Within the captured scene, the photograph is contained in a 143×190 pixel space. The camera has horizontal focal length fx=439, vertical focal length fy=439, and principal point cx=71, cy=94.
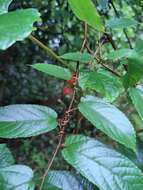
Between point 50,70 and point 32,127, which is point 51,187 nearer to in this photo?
point 32,127

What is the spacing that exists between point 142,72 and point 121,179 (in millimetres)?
203

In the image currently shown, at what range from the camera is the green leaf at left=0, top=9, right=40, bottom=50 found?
0.46 meters

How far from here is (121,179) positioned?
0.59m

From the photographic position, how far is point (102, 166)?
594mm

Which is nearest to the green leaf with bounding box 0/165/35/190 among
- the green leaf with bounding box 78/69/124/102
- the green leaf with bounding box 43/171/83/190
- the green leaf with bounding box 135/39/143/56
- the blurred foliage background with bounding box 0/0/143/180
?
the green leaf with bounding box 43/171/83/190

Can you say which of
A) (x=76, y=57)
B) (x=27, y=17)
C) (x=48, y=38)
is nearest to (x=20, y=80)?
(x=48, y=38)

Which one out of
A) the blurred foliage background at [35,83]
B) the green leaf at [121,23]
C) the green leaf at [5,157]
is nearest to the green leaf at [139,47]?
the green leaf at [121,23]

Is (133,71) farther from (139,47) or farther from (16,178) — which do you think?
(16,178)

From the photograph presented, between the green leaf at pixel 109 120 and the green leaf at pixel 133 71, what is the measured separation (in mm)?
64

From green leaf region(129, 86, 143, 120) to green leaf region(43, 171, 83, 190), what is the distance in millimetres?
147

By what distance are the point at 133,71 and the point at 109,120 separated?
0.36 feet

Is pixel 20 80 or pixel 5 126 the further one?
pixel 20 80

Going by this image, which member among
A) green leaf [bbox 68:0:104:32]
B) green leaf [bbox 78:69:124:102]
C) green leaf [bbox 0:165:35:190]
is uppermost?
green leaf [bbox 68:0:104:32]

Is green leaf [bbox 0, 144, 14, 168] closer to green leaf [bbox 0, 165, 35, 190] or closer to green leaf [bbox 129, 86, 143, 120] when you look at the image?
green leaf [bbox 0, 165, 35, 190]
